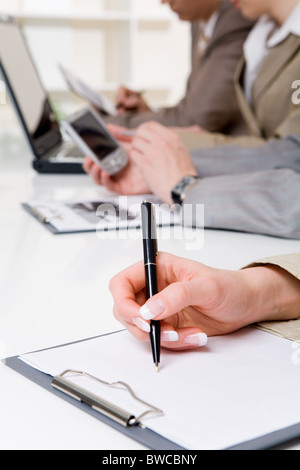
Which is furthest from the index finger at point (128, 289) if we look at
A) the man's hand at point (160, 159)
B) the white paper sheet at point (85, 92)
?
the white paper sheet at point (85, 92)

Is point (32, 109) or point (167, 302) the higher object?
point (167, 302)

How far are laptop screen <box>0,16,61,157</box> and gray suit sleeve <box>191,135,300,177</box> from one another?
475 mm

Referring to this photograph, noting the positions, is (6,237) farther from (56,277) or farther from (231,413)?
(231,413)

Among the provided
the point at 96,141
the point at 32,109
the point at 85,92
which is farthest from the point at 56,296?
the point at 85,92

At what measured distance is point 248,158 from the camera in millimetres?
1193

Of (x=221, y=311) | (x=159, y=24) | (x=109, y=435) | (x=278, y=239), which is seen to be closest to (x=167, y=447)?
(x=109, y=435)

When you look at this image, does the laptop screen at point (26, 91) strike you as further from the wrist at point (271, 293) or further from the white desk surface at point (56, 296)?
the wrist at point (271, 293)

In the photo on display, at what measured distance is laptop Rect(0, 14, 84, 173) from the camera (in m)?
1.51

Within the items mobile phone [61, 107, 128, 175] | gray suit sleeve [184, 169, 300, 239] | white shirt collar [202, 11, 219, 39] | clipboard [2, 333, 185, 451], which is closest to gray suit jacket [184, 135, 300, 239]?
gray suit sleeve [184, 169, 300, 239]

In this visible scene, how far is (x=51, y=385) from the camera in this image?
48cm

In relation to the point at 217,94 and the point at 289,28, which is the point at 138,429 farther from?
the point at 217,94

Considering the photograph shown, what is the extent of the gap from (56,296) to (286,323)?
24 cm

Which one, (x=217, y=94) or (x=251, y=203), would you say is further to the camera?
(x=217, y=94)

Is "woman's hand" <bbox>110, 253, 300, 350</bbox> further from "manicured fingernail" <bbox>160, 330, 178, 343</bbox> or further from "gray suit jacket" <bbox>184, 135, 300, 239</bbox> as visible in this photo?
"gray suit jacket" <bbox>184, 135, 300, 239</bbox>
